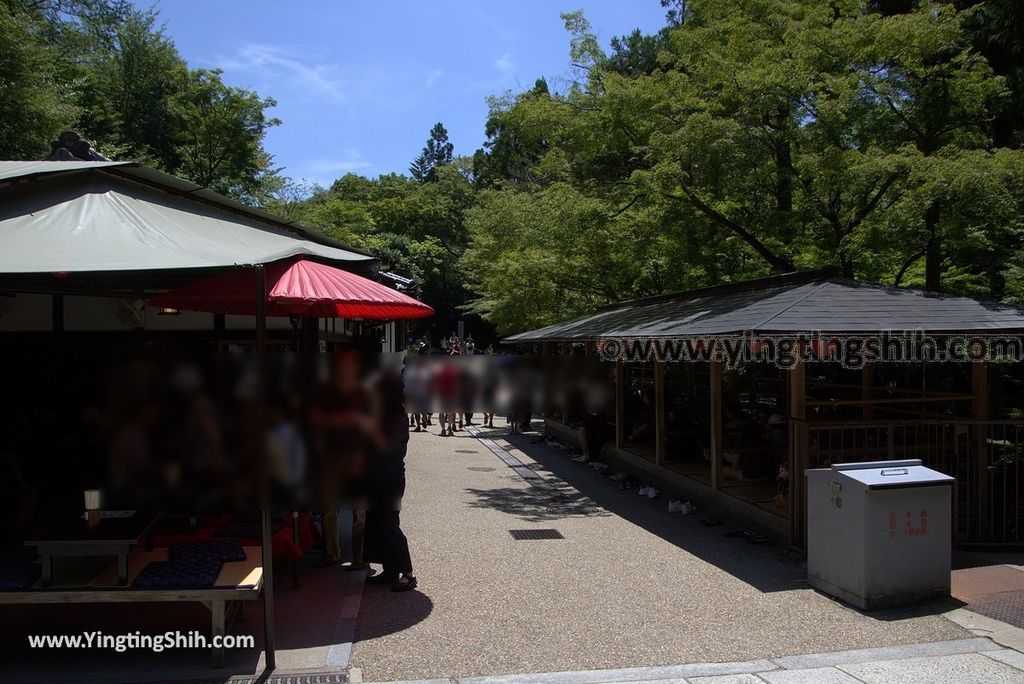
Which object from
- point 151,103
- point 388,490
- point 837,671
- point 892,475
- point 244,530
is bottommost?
point 837,671

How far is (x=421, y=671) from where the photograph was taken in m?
4.60

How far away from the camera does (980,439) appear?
7562 mm

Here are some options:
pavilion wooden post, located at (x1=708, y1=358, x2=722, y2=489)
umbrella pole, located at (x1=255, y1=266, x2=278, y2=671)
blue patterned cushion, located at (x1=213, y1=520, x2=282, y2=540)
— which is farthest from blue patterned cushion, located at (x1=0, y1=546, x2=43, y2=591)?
pavilion wooden post, located at (x1=708, y1=358, x2=722, y2=489)

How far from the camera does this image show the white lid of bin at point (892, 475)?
5691 millimetres

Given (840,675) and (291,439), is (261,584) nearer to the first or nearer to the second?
(291,439)

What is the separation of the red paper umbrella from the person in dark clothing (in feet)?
2.13

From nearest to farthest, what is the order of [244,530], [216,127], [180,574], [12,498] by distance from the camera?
[180,574]
[244,530]
[12,498]
[216,127]

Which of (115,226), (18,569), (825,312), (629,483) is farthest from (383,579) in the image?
(629,483)

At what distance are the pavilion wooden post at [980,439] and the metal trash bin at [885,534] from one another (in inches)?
79.4

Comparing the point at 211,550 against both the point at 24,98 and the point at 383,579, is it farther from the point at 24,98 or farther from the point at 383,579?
the point at 24,98

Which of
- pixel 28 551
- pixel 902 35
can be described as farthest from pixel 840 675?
pixel 902 35

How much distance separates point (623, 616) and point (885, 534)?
2.16 meters

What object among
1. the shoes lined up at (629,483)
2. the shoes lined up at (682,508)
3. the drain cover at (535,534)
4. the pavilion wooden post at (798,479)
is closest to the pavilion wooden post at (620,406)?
the shoes lined up at (629,483)

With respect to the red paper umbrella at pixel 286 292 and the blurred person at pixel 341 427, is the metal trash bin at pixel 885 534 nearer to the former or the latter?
the blurred person at pixel 341 427
